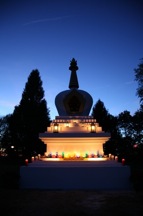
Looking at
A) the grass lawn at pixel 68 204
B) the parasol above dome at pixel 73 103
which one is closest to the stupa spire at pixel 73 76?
the parasol above dome at pixel 73 103

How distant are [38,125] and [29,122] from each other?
4.59 feet

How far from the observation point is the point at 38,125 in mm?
32156

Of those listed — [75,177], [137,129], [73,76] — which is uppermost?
[73,76]

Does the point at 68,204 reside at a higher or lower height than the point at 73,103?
lower

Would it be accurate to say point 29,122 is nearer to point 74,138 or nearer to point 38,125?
point 38,125

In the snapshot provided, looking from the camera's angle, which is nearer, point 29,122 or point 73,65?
point 73,65

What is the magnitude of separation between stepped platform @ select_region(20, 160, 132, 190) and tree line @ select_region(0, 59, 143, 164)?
57.8ft

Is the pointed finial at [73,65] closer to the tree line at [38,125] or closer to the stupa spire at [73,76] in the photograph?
the stupa spire at [73,76]

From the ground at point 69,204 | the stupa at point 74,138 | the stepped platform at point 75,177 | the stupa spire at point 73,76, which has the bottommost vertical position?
the ground at point 69,204

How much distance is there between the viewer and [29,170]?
12.2 metres

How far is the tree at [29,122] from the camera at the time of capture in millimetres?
31467

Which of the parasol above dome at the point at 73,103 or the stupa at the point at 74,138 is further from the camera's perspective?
the parasol above dome at the point at 73,103

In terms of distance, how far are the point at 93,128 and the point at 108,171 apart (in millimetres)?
3908

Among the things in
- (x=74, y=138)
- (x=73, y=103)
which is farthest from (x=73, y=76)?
(x=74, y=138)
